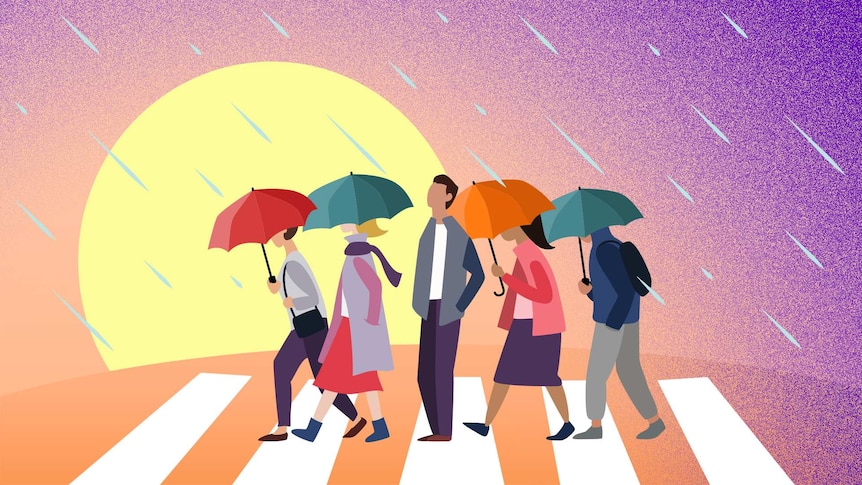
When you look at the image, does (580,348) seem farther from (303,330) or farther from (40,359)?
(40,359)

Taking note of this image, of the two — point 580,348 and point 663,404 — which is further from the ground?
point 663,404

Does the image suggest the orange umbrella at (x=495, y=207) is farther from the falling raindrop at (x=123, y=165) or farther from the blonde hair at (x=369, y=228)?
the falling raindrop at (x=123, y=165)

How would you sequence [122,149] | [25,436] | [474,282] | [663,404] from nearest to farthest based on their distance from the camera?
[474,282], [25,436], [663,404], [122,149]

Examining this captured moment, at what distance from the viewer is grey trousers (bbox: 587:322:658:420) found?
8.48 m

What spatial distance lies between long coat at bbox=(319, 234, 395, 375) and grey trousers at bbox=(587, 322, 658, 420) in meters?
1.89

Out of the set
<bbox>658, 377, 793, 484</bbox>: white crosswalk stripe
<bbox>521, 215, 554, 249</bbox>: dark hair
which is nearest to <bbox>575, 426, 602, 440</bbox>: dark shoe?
<bbox>658, 377, 793, 484</bbox>: white crosswalk stripe

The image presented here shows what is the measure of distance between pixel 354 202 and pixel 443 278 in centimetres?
106

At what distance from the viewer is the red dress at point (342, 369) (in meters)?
8.48

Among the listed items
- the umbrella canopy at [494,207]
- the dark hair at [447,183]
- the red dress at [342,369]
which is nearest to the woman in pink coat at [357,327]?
the red dress at [342,369]

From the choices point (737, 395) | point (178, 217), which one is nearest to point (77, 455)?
point (178, 217)

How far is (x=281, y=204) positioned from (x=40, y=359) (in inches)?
203

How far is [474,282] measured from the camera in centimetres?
836

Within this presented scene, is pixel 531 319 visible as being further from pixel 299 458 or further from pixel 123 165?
pixel 123 165

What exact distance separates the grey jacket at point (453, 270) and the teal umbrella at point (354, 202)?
Result: 0.43 meters
